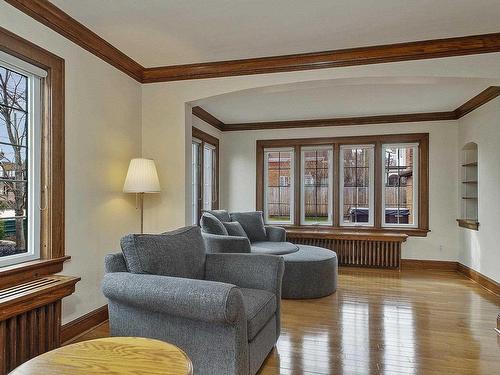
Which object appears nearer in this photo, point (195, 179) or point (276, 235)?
point (276, 235)

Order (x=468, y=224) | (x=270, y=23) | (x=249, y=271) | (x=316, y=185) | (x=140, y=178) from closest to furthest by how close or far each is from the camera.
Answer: (x=249, y=271)
(x=270, y=23)
(x=140, y=178)
(x=468, y=224)
(x=316, y=185)

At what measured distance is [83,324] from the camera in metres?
2.92

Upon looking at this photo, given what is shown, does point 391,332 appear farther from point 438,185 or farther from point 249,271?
point 438,185

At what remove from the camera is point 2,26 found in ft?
7.25

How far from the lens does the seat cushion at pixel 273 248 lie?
436cm

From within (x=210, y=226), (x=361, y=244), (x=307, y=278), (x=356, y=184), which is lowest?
(x=307, y=278)

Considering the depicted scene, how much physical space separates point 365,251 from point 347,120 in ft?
7.01

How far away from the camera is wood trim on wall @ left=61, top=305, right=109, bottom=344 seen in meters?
2.73

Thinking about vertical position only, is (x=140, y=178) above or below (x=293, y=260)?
above

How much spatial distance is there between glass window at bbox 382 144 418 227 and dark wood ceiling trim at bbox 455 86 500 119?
806mm

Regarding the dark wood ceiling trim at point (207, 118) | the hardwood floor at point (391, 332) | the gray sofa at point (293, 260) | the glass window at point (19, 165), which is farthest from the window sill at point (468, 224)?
the glass window at point (19, 165)

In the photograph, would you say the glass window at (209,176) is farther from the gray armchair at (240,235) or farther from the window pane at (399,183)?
the window pane at (399,183)

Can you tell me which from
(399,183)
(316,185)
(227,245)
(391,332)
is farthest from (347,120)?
(391,332)

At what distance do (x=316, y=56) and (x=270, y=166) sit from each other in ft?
10.5
